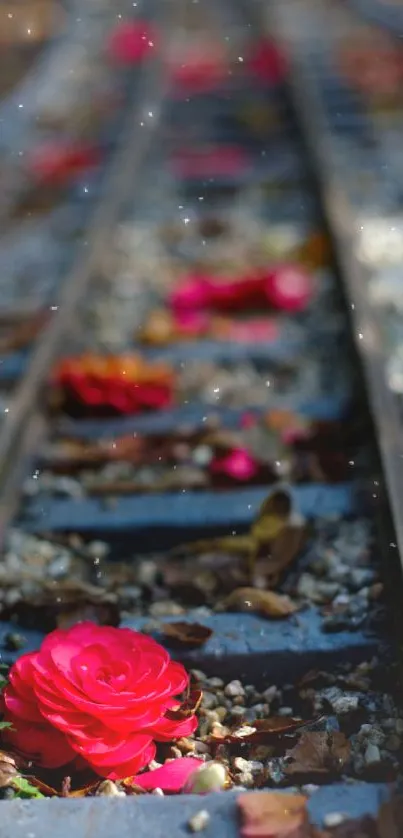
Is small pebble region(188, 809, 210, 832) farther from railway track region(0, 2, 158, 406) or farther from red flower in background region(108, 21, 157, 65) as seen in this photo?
red flower in background region(108, 21, 157, 65)

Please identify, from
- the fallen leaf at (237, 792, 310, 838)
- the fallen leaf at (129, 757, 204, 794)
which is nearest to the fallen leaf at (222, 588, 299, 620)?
the fallen leaf at (129, 757, 204, 794)

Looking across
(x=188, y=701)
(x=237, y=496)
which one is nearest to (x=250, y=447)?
(x=237, y=496)

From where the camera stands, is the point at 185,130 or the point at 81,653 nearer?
the point at 81,653

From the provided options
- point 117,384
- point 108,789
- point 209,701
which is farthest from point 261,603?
point 117,384

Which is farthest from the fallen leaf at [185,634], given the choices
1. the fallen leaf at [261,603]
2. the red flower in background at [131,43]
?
the red flower in background at [131,43]

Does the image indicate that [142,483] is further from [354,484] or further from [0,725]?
[0,725]

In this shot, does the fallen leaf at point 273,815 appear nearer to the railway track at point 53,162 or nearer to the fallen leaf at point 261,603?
the fallen leaf at point 261,603
